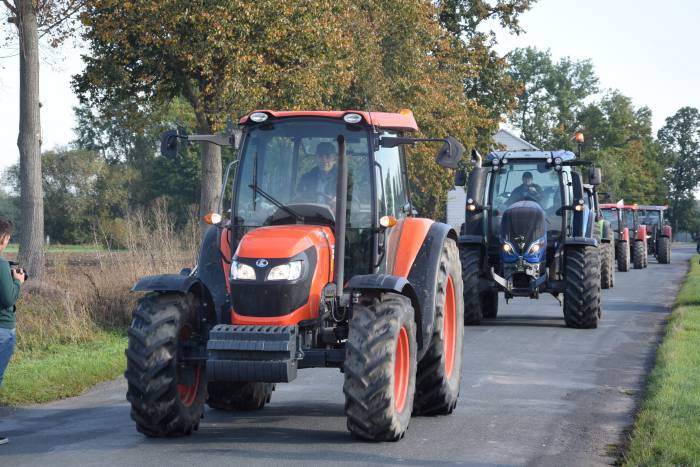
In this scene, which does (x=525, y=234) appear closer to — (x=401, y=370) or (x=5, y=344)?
(x=401, y=370)

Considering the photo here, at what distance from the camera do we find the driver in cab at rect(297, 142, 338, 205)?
29.3ft

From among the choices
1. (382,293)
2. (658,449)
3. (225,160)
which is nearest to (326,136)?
(382,293)

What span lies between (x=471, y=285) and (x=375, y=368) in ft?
31.8

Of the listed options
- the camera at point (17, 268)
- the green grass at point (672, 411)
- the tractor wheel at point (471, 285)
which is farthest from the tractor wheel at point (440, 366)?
the tractor wheel at point (471, 285)

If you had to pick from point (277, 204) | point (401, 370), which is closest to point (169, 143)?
point (277, 204)

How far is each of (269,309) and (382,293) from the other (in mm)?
890

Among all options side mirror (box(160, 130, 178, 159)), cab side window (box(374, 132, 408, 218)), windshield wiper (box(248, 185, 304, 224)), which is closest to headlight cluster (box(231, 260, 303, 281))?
windshield wiper (box(248, 185, 304, 224))

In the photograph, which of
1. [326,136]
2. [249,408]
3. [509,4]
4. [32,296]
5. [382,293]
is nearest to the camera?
[382,293]

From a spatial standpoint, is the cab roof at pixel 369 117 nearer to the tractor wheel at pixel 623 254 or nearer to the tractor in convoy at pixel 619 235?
the tractor in convoy at pixel 619 235

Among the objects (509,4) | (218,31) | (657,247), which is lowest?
(657,247)

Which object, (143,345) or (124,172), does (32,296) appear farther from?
(124,172)

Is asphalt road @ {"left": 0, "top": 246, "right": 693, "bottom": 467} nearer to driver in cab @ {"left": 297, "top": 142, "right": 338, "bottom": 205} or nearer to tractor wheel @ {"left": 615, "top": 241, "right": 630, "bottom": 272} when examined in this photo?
driver in cab @ {"left": 297, "top": 142, "right": 338, "bottom": 205}

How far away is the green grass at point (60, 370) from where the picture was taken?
428 inches

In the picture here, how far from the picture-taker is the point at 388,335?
7922mm
